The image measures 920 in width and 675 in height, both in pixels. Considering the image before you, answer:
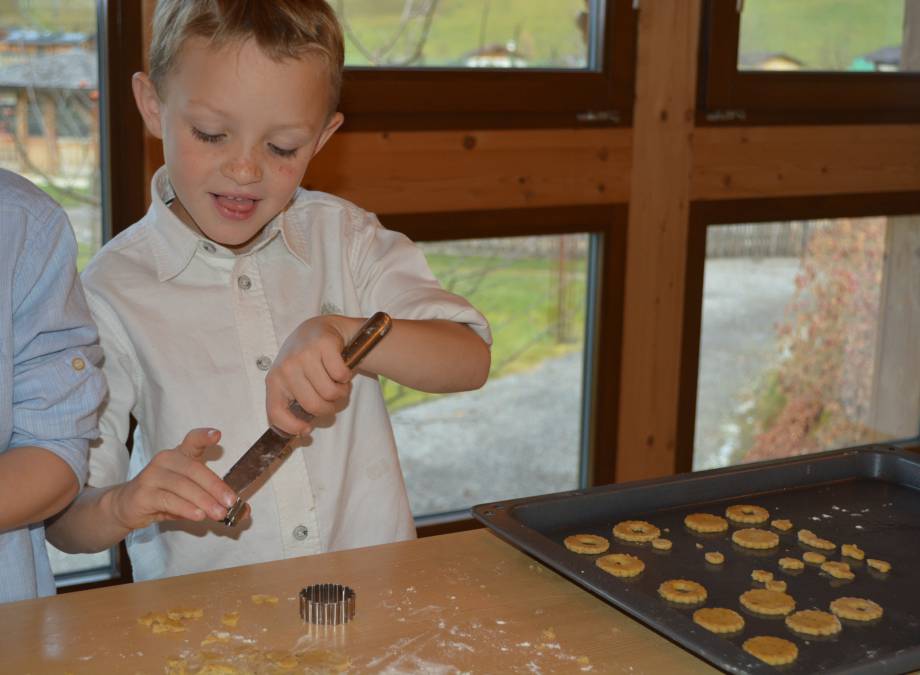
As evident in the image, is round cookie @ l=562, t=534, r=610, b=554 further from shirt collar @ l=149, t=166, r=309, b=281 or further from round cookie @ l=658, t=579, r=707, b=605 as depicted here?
shirt collar @ l=149, t=166, r=309, b=281

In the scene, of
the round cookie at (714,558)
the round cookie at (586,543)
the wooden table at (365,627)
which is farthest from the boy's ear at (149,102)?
the round cookie at (714,558)

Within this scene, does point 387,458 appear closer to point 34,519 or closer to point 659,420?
point 34,519

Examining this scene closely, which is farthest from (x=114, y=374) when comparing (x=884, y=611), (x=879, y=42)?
(x=879, y=42)

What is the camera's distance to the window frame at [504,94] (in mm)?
2512

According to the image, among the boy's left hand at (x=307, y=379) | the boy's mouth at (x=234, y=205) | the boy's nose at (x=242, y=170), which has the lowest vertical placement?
the boy's left hand at (x=307, y=379)

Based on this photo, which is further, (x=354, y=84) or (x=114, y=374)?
(x=354, y=84)

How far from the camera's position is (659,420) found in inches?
119

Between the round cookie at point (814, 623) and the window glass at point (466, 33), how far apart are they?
1.76 metres

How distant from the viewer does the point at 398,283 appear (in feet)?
4.60

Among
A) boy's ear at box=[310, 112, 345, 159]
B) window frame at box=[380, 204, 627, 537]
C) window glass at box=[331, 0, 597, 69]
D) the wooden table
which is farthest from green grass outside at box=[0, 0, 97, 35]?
the wooden table

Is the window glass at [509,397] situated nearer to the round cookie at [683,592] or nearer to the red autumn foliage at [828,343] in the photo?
the red autumn foliage at [828,343]

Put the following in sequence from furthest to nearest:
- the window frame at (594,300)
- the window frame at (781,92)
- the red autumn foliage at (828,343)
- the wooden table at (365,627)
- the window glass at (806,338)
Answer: the red autumn foliage at (828,343), the window glass at (806,338), the window frame at (781,92), the window frame at (594,300), the wooden table at (365,627)

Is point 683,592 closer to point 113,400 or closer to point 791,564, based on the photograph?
point 791,564

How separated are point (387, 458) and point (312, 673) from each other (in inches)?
21.8
